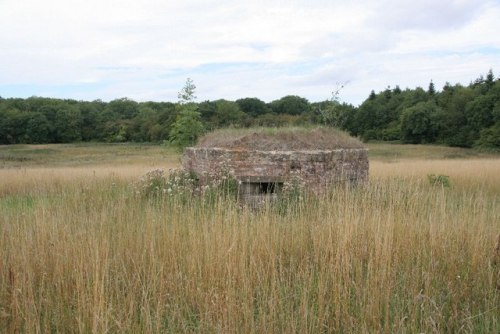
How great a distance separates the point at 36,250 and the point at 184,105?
11.9m

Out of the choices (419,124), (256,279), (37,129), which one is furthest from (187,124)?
(37,129)

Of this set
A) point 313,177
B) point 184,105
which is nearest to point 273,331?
point 313,177

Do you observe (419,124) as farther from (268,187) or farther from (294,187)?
(294,187)

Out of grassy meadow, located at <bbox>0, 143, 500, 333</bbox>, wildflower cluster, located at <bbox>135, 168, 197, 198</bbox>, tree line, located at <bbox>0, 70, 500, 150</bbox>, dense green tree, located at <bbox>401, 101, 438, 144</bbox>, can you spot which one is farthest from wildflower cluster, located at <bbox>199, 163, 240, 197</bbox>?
dense green tree, located at <bbox>401, 101, 438, 144</bbox>

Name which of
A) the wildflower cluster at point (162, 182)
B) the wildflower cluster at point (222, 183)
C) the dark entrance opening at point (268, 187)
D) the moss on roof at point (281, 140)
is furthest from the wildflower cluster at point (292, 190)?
the wildflower cluster at point (162, 182)

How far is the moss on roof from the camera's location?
8992 mm

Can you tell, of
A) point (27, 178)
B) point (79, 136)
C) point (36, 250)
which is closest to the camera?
point (36, 250)

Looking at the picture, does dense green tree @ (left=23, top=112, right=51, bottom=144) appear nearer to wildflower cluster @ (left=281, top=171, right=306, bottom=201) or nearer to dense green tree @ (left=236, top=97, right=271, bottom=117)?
dense green tree @ (left=236, top=97, right=271, bottom=117)

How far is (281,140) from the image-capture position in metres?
9.14

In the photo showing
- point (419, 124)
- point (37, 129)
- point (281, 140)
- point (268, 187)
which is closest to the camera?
point (268, 187)

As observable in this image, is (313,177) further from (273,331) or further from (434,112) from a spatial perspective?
(434,112)

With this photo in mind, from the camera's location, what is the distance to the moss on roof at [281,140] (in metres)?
8.99

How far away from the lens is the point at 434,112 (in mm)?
52469

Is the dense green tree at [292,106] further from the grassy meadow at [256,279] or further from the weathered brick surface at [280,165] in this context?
the grassy meadow at [256,279]
